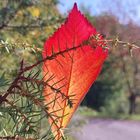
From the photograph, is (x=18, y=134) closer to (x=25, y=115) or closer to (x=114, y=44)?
(x=25, y=115)

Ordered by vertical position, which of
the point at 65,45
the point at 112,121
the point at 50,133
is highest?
the point at 65,45

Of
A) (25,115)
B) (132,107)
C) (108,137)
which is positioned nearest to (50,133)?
(25,115)

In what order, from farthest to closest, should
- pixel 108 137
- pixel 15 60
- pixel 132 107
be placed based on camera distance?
pixel 132 107 < pixel 108 137 < pixel 15 60

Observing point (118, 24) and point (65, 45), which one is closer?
point (65, 45)

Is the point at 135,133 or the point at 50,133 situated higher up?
the point at 50,133

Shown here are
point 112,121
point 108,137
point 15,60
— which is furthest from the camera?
point 112,121

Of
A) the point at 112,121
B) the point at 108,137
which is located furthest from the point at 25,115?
the point at 112,121
